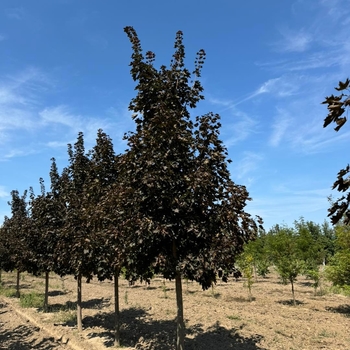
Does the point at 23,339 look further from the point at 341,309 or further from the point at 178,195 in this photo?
the point at 341,309

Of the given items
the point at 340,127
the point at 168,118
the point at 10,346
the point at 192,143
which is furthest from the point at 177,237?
the point at 10,346

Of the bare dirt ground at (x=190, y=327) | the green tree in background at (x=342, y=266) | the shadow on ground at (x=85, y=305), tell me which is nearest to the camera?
the bare dirt ground at (x=190, y=327)

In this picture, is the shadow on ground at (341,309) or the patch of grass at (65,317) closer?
the patch of grass at (65,317)

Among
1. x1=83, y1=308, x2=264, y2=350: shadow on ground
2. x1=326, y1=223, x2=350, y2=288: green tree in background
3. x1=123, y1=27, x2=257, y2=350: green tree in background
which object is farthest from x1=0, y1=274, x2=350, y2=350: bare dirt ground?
x1=123, y1=27, x2=257, y2=350: green tree in background

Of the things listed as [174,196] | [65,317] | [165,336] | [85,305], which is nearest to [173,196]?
[174,196]

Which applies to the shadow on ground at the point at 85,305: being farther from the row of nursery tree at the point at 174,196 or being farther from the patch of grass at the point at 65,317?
the row of nursery tree at the point at 174,196

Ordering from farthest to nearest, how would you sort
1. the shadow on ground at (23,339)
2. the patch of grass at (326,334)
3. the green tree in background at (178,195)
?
the shadow on ground at (23,339), the patch of grass at (326,334), the green tree in background at (178,195)

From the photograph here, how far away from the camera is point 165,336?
10195 millimetres

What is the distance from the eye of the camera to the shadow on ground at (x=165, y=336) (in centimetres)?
915

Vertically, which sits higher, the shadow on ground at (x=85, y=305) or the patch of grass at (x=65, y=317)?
the shadow on ground at (x=85, y=305)

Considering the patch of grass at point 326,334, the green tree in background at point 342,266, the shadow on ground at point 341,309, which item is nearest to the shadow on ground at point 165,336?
the patch of grass at point 326,334

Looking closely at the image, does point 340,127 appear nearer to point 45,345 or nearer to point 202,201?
point 202,201

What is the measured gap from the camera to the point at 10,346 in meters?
10.7

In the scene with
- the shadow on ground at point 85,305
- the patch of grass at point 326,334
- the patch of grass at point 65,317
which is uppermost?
the shadow on ground at point 85,305
